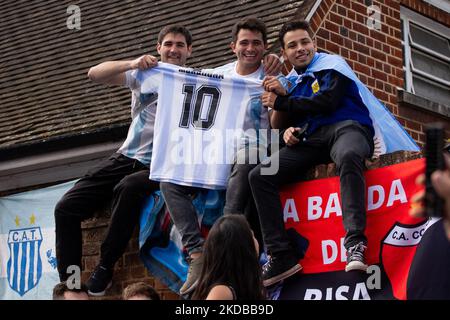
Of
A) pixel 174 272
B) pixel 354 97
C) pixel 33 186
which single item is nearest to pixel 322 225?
pixel 354 97

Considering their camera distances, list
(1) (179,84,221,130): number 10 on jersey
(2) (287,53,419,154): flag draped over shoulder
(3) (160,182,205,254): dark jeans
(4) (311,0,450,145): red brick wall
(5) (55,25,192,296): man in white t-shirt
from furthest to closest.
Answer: (4) (311,0,450,145): red brick wall → (5) (55,25,192,296): man in white t-shirt → (1) (179,84,221,130): number 10 on jersey → (3) (160,182,205,254): dark jeans → (2) (287,53,419,154): flag draped over shoulder

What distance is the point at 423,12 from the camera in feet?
35.8

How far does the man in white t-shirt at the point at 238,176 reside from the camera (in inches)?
242

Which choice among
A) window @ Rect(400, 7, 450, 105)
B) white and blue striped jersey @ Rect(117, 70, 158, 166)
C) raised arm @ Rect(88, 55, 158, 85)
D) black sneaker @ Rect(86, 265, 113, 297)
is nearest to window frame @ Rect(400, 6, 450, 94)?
window @ Rect(400, 7, 450, 105)

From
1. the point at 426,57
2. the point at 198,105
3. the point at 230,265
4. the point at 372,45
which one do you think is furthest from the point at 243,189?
the point at 426,57

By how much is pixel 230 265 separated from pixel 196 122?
2.67m

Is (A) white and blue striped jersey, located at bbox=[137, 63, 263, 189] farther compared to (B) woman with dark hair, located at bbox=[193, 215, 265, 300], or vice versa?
(A) white and blue striped jersey, located at bbox=[137, 63, 263, 189]

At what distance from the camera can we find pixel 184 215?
6305 millimetres

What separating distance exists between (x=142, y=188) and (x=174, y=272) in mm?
688

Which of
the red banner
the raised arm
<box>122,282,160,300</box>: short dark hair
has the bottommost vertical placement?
<box>122,282,160,300</box>: short dark hair

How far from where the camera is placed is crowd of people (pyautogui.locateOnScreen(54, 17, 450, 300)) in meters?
5.78

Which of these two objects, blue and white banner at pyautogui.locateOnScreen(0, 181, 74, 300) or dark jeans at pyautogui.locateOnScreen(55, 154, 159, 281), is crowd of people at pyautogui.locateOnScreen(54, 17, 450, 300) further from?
blue and white banner at pyautogui.locateOnScreen(0, 181, 74, 300)

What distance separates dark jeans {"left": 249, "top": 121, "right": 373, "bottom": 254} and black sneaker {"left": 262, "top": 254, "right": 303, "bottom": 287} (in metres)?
0.06

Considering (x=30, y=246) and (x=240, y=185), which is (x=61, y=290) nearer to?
(x=240, y=185)
